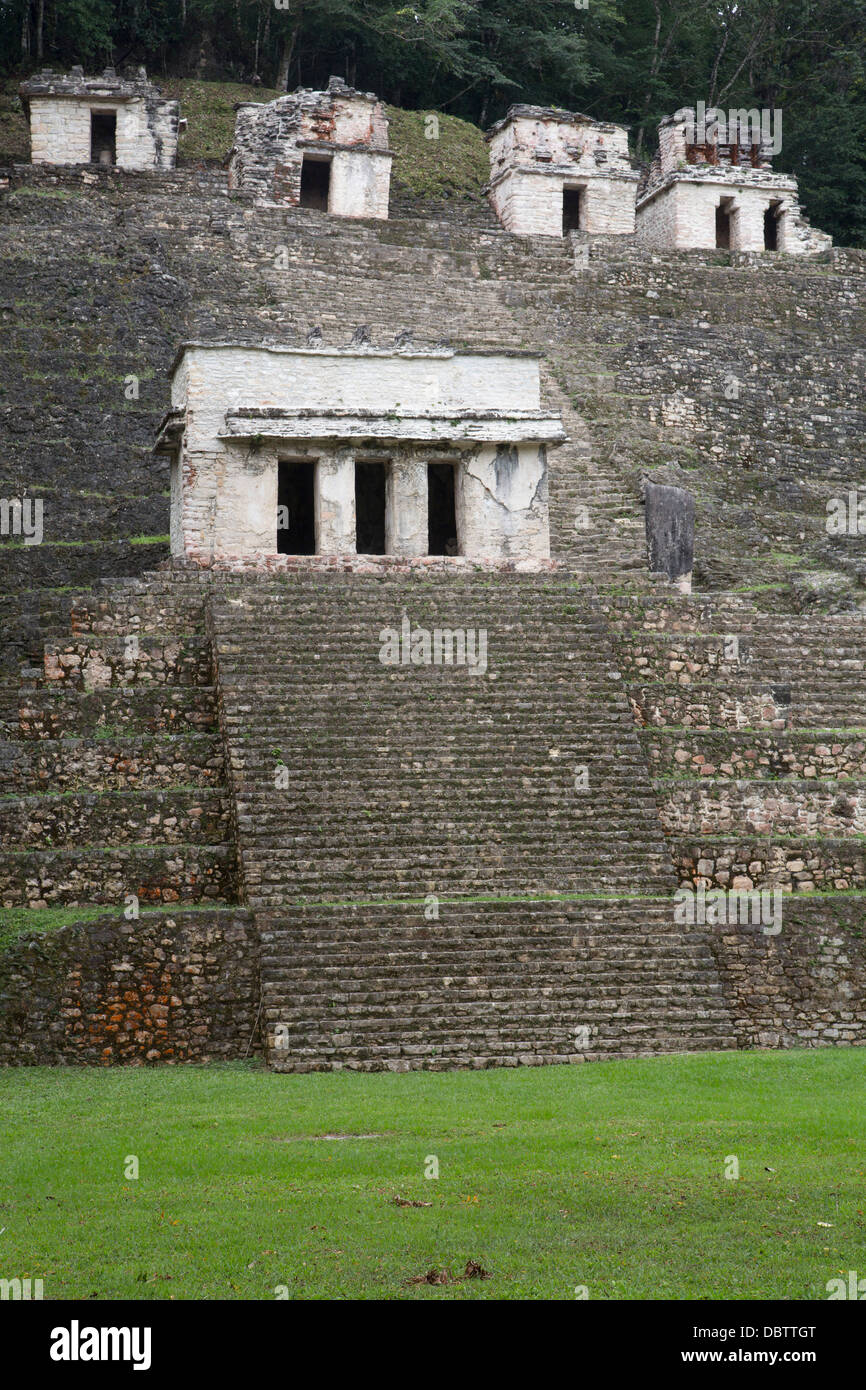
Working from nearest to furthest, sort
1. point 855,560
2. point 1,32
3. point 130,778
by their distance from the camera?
point 130,778 → point 855,560 → point 1,32

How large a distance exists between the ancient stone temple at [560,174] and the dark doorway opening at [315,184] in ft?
10.6

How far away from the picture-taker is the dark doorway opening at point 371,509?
2111 cm

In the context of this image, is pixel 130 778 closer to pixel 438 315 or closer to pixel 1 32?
pixel 438 315

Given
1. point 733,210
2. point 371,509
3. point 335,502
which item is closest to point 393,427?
point 335,502

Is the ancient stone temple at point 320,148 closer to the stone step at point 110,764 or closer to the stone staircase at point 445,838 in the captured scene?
the stone staircase at point 445,838

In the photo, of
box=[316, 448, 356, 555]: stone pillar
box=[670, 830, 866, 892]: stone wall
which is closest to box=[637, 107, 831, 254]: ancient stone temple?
box=[316, 448, 356, 555]: stone pillar

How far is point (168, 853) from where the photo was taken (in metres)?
14.7

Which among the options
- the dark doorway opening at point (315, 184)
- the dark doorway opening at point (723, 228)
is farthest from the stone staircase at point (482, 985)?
the dark doorway opening at point (723, 228)

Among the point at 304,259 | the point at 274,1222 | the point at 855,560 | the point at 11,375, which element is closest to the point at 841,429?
the point at 855,560

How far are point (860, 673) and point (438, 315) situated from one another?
11.3 metres

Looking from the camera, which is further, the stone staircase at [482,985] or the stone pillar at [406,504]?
the stone pillar at [406,504]

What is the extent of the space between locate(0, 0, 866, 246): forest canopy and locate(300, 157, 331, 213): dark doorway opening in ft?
14.9

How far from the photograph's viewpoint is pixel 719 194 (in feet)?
108

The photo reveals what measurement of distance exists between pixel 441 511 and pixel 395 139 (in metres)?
16.2
